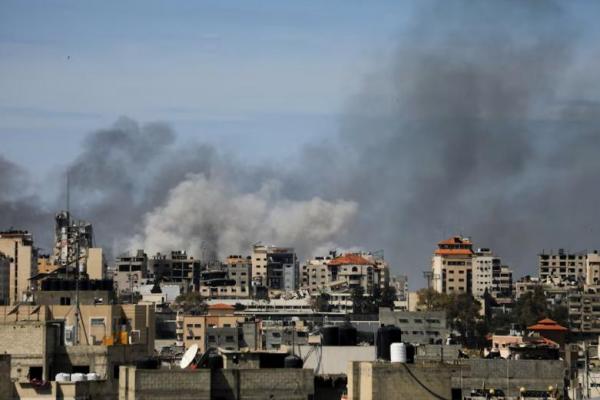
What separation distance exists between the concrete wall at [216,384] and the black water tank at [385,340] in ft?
7.72

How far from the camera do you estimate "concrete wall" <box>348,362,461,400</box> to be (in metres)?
44.2

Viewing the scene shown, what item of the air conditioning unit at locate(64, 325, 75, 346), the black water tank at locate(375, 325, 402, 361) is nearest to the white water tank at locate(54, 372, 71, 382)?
the black water tank at locate(375, 325, 402, 361)

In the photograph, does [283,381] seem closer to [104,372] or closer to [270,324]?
[104,372]

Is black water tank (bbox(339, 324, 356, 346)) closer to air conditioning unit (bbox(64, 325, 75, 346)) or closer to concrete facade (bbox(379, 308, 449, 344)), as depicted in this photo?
air conditioning unit (bbox(64, 325, 75, 346))

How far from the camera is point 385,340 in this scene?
47.7m

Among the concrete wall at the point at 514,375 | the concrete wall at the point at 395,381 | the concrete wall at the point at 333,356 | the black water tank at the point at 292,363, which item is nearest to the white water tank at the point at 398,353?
the concrete wall at the point at 395,381

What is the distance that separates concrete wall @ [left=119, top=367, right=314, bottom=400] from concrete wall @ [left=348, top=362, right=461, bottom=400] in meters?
0.91

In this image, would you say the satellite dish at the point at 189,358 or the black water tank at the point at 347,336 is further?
the black water tank at the point at 347,336

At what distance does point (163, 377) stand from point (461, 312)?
15431cm

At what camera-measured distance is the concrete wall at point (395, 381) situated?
44.2 meters

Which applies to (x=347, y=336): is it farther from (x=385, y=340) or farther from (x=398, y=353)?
(x=398, y=353)

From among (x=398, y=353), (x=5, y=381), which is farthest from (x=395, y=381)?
(x=5, y=381)

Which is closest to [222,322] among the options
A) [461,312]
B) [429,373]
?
[461,312]

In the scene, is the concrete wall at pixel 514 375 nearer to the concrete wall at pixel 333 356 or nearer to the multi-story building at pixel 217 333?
the concrete wall at pixel 333 356
